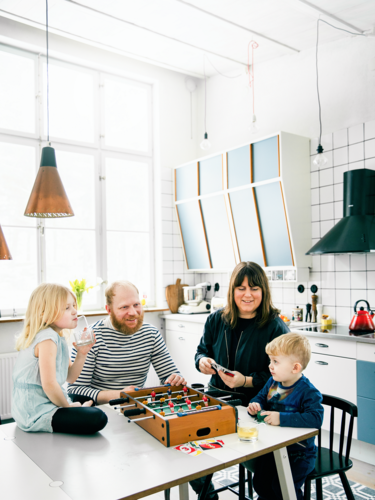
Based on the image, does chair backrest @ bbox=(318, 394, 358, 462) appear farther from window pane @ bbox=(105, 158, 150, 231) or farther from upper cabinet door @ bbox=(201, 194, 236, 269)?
window pane @ bbox=(105, 158, 150, 231)

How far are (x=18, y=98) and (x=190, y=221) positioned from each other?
207cm

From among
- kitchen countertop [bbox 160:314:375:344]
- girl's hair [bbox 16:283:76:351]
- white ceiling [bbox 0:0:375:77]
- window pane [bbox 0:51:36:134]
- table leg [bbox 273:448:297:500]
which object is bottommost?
table leg [bbox 273:448:297:500]

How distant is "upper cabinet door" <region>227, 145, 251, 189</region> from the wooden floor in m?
2.40

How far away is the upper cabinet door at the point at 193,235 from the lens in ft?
15.4

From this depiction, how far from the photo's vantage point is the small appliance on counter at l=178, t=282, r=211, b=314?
4.66 metres

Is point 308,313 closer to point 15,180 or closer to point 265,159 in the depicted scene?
point 265,159

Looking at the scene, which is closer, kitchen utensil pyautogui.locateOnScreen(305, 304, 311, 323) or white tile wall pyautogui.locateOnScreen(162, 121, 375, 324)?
white tile wall pyautogui.locateOnScreen(162, 121, 375, 324)

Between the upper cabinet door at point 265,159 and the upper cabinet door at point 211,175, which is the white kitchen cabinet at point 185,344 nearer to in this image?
the upper cabinet door at point 211,175

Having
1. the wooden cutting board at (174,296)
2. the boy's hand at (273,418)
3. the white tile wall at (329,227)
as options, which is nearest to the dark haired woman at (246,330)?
the boy's hand at (273,418)

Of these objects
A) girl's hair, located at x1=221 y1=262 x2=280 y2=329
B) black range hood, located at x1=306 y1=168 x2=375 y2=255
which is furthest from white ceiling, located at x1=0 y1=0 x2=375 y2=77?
girl's hair, located at x1=221 y1=262 x2=280 y2=329

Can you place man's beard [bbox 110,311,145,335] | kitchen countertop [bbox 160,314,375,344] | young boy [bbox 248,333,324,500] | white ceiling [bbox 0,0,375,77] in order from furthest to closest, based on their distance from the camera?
white ceiling [bbox 0,0,375,77] < kitchen countertop [bbox 160,314,375,344] < man's beard [bbox 110,311,145,335] < young boy [bbox 248,333,324,500]

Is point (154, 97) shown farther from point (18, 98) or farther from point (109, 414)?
point (109, 414)

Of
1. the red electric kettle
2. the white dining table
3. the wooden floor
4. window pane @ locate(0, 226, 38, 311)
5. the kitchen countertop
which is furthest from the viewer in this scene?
window pane @ locate(0, 226, 38, 311)

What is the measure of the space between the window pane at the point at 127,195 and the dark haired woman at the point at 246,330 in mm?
2745
